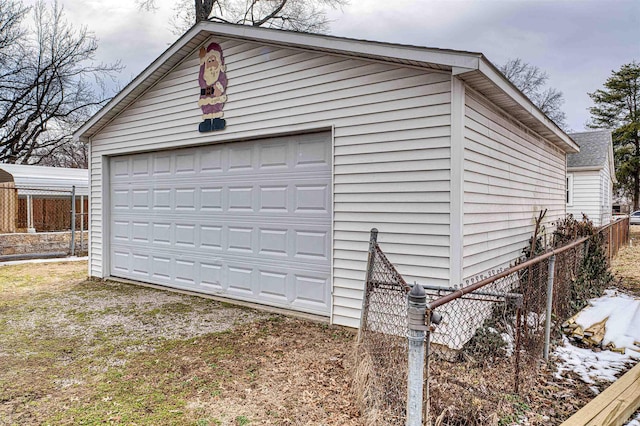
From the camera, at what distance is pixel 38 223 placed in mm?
15094

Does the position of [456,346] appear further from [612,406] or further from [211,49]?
[211,49]

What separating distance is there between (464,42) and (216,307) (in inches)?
737

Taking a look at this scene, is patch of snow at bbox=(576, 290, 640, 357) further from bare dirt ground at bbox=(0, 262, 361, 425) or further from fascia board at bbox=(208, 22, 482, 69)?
fascia board at bbox=(208, 22, 482, 69)

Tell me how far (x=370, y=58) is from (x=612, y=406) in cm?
406

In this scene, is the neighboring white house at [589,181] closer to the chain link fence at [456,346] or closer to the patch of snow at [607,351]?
the patch of snow at [607,351]

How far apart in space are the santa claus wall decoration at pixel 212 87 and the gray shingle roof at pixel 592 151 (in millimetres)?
15579

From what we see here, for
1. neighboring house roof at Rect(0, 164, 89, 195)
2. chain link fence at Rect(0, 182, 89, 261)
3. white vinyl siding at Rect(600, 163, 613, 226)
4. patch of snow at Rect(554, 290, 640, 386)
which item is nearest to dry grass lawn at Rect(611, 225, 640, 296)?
patch of snow at Rect(554, 290, 640, 386)

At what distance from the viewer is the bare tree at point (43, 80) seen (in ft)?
64.8

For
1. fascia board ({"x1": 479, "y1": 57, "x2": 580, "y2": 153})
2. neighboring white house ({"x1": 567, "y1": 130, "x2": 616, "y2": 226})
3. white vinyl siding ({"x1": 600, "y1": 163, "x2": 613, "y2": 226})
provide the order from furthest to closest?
white vinyl siding ({"x1": 600, "y1": 163, "x2": 613, "y2": 226})
neighboring white house ({"x1": 567, "y1": 130, "x2": 616, "y2": 226})
fascia board ({"x1": 479, "y1": 57, "x2": 580, "y2": 153})

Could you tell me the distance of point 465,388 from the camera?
3.22 m

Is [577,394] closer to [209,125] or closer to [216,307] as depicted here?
[216,307]

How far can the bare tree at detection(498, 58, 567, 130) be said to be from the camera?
28.6 m

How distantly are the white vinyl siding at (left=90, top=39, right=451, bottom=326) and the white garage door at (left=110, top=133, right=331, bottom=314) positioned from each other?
342 millimetres

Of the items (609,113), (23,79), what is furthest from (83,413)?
(609,113)
